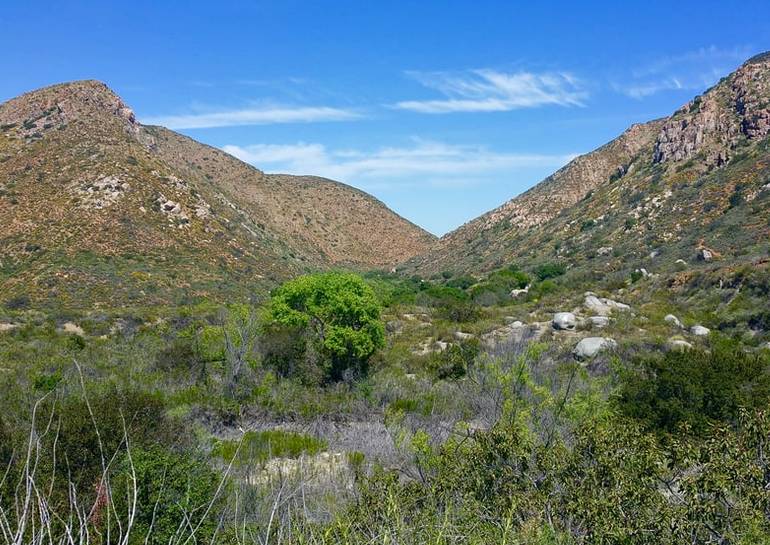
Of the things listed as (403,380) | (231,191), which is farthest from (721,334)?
(231,191)

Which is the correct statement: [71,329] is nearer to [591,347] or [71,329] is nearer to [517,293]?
[591,347]

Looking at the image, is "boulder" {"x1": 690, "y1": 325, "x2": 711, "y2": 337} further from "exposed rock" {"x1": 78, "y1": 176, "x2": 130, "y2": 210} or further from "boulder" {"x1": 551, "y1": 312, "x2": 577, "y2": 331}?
"exposed rock" {"x1": 78, "y1": 176, "x2": 130, "y2": 210}

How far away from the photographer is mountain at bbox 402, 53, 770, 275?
39.4 metres

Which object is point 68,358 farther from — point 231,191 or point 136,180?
point 231,191

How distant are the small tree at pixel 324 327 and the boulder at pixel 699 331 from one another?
1283cm

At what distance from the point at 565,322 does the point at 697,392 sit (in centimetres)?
1328

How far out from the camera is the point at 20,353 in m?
21.2

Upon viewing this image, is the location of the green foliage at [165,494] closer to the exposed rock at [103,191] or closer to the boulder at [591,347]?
the boulder at [591,347]

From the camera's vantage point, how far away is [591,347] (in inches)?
800

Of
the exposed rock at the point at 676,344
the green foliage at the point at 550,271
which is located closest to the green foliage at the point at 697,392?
the exposed rock at the point at 676,344

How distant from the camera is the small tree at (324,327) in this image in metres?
18.8

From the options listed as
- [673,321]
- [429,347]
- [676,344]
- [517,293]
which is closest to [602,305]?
[673,321]

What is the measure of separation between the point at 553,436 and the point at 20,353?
20150 mm

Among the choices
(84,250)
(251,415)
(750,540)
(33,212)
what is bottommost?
(251,415)
